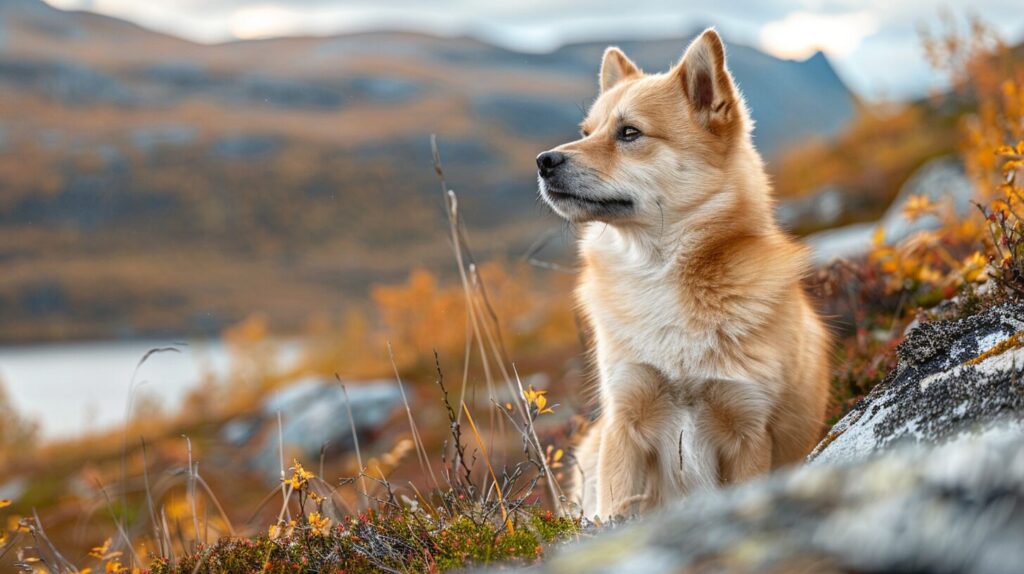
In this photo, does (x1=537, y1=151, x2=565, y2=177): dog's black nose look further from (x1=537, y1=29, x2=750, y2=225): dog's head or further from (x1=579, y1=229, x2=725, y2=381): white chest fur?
(x1=579, y1=229, x2=725, y2=381): white chest fur

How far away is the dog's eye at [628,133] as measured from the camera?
4375mm

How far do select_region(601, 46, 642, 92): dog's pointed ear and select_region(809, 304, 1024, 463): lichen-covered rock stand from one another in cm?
272

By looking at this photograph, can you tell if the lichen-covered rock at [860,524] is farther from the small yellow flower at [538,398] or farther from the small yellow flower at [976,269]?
the small yellow flower at [976,269]

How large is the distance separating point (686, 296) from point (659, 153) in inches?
33.3

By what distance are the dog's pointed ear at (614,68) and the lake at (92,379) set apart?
21.4 meters

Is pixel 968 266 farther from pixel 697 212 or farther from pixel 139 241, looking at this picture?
pixel 139 241

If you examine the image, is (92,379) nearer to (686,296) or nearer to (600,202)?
(600,202)

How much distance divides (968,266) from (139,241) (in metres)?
173

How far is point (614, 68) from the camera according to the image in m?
5.35

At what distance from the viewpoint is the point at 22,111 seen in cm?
18550

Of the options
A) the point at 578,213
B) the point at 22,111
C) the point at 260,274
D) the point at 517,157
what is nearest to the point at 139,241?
the point at 260,274

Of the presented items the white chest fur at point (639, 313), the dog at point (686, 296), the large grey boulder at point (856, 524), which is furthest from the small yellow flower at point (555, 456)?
the large grey boulder at point (856, 524)

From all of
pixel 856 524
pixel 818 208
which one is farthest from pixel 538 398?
pixel 818 208

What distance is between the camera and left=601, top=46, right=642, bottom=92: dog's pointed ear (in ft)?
17.3
